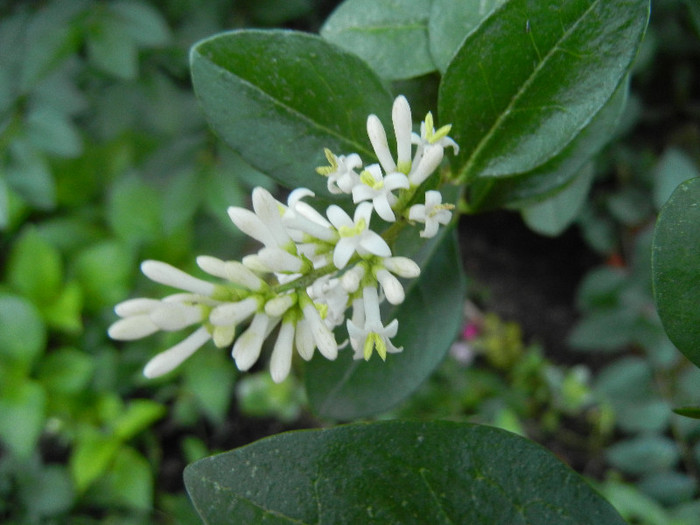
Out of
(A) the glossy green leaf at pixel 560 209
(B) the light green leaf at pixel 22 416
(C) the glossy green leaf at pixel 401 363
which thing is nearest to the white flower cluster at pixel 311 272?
(C) the glossy green leaf at pixel 401 363

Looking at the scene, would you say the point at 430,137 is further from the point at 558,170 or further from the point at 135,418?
the point at 135,418

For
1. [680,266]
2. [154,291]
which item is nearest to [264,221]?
[680,266]

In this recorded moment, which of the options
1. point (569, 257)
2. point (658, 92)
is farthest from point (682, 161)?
point (569, 257)

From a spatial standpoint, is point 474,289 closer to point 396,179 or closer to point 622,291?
point 622,291

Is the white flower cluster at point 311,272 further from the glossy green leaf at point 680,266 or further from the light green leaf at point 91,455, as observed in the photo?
the light green leaf at point 91,455

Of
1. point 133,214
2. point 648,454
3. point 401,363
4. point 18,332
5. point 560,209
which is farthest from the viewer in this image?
point 133,214

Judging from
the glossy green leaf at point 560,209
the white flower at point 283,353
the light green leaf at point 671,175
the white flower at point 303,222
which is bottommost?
the light green leaf at point 671,175
